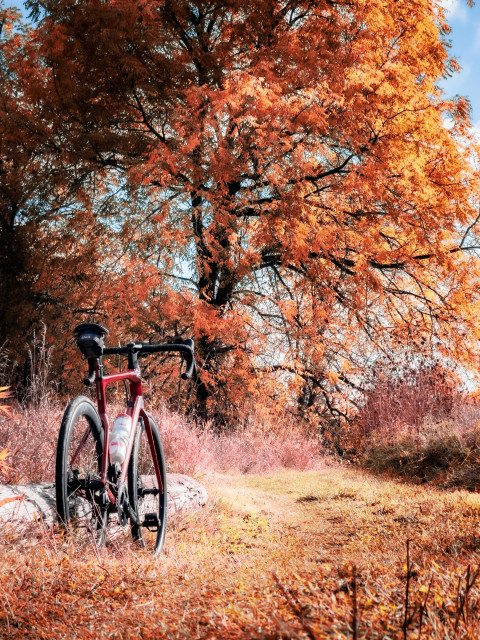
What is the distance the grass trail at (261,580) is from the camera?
1739mm

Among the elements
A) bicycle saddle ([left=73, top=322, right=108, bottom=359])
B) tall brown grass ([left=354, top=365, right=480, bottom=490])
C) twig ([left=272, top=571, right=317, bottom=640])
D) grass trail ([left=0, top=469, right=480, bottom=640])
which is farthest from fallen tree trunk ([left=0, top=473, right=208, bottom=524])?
tall brown grass ([left=354, top=365, right=480, bottom=490])

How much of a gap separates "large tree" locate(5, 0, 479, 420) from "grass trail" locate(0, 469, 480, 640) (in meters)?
4.52

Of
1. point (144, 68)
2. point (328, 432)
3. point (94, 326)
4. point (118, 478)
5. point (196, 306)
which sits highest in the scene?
point (144, 68)

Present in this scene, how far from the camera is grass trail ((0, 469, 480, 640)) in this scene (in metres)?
1.74

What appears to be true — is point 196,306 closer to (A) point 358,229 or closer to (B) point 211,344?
(B) point 211,344

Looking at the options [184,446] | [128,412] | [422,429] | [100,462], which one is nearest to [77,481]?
[100,462]

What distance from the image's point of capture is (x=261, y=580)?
2.59 metres

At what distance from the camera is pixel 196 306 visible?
8.81 meters

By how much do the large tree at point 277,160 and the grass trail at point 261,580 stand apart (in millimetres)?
4523

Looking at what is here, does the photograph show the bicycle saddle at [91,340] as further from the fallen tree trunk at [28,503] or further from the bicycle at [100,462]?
the fallen tree trunk at [28,503]

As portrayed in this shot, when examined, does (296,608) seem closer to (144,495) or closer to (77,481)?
(77,481)

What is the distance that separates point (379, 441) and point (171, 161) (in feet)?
17.2

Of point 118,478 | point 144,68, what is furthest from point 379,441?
point 144,68

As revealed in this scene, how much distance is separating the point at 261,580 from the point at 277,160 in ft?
22.7
